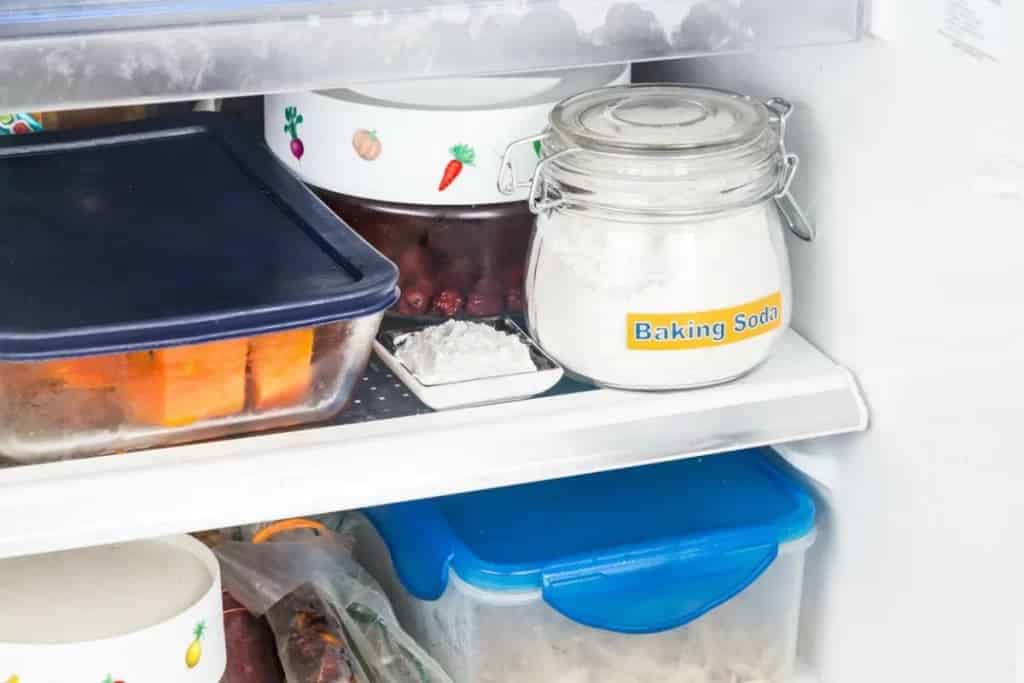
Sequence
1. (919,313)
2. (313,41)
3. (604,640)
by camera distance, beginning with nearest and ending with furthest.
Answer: (313,41), (919,313), (604,640)

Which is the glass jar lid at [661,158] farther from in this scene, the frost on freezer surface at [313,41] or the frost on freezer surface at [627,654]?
the frost on freezer surface at [627,654]

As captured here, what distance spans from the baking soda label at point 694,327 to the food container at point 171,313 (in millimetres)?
142

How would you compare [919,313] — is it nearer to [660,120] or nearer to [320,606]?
[660,120]

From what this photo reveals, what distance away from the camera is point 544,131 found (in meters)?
0.89

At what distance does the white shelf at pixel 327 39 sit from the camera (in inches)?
28.7

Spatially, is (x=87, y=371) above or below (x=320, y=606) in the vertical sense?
above

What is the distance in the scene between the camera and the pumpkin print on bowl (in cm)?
93

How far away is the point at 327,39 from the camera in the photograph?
77cm

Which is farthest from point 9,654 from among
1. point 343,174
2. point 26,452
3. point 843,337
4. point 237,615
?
point 843,337

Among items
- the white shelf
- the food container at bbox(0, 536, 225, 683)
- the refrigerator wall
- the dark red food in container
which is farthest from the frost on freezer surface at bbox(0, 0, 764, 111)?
the dark red food in container

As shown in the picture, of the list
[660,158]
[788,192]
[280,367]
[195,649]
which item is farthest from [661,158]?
[195,649]

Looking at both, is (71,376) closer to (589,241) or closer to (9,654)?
(9,654)

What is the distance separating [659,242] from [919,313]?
16 centimetres

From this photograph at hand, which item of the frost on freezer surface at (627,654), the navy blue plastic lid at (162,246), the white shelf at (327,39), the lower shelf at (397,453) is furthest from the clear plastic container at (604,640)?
the white shelf at (327,39)
